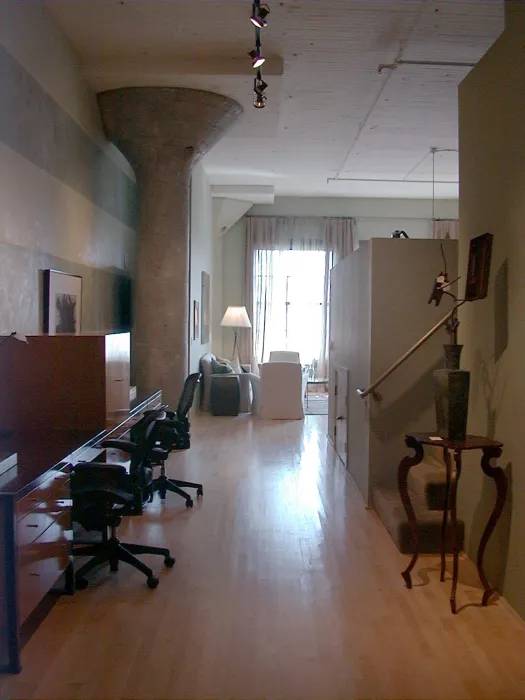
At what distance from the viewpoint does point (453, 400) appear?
128 inches

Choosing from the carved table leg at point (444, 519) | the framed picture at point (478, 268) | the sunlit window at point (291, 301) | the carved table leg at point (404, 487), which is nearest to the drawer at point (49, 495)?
the carved table leg at point (404, 487)

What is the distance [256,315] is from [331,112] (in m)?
5.83

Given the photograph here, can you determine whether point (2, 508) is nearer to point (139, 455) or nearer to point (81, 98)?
point (139, 455)

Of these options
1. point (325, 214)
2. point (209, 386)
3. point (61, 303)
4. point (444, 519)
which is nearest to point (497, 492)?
point (444, 519)

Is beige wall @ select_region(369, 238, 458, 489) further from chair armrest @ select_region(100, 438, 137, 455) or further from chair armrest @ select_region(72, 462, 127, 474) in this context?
chair armrest @ select_region(72, 462, 127, 474)

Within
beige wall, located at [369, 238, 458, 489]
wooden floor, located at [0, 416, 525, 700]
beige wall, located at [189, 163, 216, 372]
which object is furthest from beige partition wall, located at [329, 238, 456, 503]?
beige wall, located at [189, 163, 216, 372]

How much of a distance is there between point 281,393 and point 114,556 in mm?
5704

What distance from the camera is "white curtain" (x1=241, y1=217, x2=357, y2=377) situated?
12266 millimetres

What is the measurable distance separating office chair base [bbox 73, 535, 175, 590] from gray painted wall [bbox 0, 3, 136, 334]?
4.46 ft

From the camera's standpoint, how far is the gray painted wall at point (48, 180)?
3.67 m

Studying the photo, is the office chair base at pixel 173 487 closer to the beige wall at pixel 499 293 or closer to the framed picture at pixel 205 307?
the beige wall at pixel 499 293

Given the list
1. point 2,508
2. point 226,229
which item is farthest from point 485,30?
point 226,229

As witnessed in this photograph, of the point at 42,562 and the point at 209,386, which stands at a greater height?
the point at 209,386

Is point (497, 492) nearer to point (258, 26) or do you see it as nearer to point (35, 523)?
point (35, 523)
